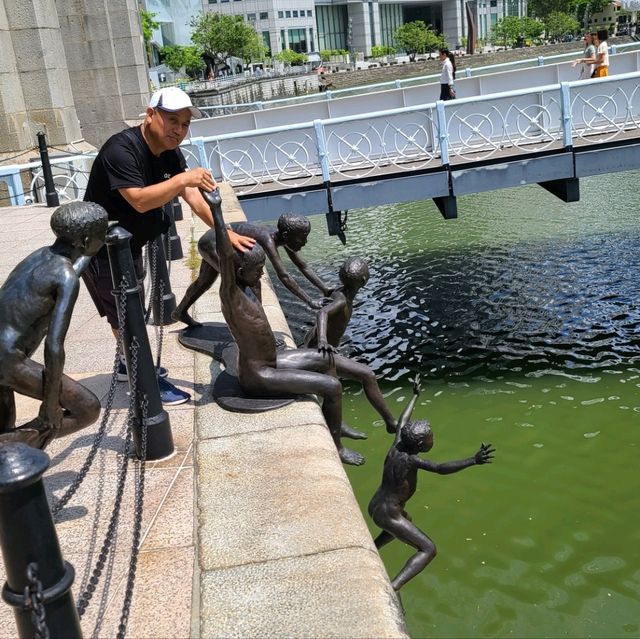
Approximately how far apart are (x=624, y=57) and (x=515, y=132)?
6.69 m

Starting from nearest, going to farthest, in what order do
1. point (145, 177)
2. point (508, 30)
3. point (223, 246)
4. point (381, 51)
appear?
1. point (223, 246)
2. point (145, 177)
3. point (508, 30)
4. point (381, 51)

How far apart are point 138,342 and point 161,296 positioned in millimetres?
2939

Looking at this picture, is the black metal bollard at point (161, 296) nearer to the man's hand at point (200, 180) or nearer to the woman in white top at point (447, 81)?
the man's hand at point (200, 180)

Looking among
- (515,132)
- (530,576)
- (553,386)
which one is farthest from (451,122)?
(530,576)

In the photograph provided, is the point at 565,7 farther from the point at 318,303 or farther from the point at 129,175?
the point at 129,175

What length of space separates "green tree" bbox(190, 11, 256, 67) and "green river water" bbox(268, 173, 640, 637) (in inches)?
2522

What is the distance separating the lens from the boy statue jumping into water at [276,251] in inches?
247

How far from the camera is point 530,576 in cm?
636

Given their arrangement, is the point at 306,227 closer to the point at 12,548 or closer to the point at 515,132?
the point at 12,548

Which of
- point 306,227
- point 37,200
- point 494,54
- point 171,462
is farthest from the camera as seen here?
point 494,54

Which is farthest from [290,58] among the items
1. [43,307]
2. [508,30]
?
[43,307]

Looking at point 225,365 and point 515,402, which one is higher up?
point 225,365

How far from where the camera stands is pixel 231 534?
3.73m

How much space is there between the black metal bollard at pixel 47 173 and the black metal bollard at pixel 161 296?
767cm
